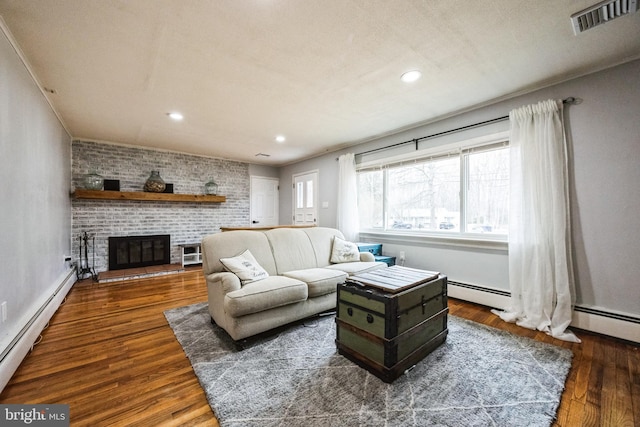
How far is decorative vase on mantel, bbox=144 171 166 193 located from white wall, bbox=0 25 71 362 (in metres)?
1.74

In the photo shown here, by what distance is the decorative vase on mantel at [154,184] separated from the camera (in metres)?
5.25

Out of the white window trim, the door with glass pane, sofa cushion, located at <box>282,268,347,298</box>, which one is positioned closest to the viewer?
sofa cushion, located at <box>282,268,347,298</box>

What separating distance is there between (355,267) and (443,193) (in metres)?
1.70

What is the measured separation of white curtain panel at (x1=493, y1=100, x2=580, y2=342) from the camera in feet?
8.36

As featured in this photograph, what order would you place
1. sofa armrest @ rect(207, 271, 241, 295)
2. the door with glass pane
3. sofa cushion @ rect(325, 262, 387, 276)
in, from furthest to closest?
the door with glass pane → sofa cushion @ rect(325, 262, 387, 276) → sofa armrest @ rect(207, 271, 241, 295)

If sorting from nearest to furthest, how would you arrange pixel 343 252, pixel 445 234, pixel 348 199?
pixel 343 252, pixel 445 234, pixel 348 199

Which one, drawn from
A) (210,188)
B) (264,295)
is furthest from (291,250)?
(210,188)

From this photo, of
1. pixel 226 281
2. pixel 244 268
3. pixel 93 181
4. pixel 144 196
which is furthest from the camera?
pixel 144 196

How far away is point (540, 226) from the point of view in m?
2.68

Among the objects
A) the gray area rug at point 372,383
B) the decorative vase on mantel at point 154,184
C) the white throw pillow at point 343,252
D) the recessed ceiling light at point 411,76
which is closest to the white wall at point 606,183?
the gray area rug at point 372,383

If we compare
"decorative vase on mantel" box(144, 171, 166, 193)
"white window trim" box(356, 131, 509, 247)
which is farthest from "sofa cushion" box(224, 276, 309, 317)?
"decorative vase on mantel" box(144, 171, 166, 193)

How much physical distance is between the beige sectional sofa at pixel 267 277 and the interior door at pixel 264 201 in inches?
143

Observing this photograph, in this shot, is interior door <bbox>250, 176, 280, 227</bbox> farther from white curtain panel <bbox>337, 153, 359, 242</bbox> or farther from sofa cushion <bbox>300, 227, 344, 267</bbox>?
sofa cushion <bbox>300, 227, 344, 267</bbox>

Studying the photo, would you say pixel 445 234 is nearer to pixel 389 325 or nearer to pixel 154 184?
pixel 389 325
